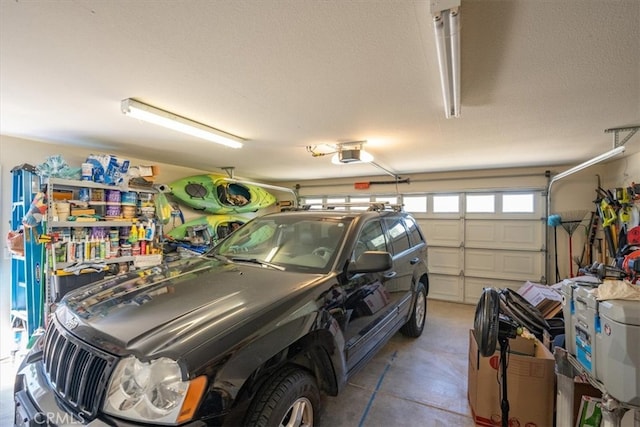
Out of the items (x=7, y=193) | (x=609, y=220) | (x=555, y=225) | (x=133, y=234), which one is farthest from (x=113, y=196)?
(x=609, y=220)

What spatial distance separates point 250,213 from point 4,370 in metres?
4.47

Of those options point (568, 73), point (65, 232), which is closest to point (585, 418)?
point (568, 73)

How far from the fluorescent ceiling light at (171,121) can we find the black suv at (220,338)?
4.20ft

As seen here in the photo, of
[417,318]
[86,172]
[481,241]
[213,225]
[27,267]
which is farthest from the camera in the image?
[481,241]

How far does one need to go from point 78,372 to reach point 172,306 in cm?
44

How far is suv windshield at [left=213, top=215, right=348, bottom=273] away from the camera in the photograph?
86.2 inches

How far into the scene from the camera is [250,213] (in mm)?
6703

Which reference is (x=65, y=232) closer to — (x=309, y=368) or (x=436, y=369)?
(x=309, y=368)

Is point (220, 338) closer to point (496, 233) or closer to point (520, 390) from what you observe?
point (520, 390)

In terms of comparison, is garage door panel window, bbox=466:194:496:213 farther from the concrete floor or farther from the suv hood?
the suv hood

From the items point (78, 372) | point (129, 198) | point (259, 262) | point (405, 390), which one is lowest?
point (405, 390)

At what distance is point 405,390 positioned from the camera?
8.43 feet

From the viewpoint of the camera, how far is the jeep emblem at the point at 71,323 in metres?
1.41

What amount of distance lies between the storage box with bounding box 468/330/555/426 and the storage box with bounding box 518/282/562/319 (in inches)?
61.8
